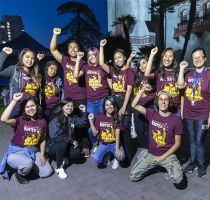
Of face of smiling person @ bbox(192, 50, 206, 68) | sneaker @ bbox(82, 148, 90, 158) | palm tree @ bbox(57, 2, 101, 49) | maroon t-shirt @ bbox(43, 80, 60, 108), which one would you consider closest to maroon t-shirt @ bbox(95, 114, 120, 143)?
sneaker @ bbox(82, 148, 90, 158)

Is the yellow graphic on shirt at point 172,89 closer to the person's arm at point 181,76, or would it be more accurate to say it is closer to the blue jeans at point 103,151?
the person's arm at point 181,76

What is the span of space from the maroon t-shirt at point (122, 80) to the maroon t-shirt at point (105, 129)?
1.65 ft

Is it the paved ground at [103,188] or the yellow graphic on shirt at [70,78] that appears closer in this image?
the paved ground at [103,188]

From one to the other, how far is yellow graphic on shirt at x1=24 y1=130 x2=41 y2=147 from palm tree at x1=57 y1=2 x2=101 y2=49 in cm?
816

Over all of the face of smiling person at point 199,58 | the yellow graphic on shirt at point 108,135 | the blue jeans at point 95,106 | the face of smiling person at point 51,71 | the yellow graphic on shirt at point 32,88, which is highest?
the face of smiling person at point 199,58

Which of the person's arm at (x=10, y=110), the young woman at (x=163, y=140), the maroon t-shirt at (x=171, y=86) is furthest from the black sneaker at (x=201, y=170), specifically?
the person's arm at (x=10, y=110)

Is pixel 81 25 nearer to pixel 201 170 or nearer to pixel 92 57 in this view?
pixel 92 57

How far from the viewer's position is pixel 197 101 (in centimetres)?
348

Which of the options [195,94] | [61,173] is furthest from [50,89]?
[195,94]

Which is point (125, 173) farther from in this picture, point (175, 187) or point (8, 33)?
point (8, 33)

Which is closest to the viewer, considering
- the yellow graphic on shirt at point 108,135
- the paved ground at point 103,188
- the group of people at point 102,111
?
the paved ground at point 103,188

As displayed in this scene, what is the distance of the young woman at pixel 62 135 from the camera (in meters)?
3.80

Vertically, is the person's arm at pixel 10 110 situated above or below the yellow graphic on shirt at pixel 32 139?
above

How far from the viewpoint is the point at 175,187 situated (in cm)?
334
